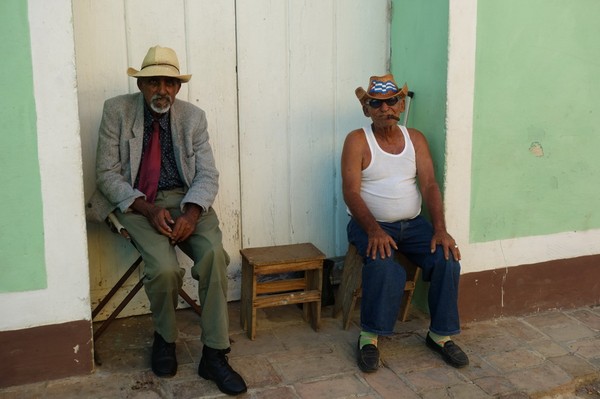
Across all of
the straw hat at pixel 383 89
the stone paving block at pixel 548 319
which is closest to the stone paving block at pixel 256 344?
the straw hat at pixel 383 89

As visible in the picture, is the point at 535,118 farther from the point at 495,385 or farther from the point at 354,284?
the point at 495,385

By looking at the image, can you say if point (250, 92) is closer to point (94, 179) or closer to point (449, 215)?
point (94, 179)

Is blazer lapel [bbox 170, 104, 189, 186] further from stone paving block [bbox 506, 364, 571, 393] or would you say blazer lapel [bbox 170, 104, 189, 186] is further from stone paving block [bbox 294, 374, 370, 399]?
stone paving block [bbox 506, 364, 571, 393]

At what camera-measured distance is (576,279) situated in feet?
13.6

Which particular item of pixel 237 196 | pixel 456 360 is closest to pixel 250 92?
pixel 237 196

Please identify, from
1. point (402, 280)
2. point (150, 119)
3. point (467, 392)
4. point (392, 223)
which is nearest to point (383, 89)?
point (392, 223)

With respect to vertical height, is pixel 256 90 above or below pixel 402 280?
above

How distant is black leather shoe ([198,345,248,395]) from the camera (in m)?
2.98

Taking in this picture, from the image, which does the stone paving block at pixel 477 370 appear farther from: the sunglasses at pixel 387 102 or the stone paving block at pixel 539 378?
the sunglasses at pixel 387 102

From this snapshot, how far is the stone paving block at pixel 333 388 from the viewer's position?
9.87 ft

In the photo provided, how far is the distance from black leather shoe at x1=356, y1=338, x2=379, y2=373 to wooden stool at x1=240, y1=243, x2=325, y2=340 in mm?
449

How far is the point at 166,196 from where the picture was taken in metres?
3.38

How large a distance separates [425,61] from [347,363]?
178 centimetres

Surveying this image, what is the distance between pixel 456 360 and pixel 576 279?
1315 mm
